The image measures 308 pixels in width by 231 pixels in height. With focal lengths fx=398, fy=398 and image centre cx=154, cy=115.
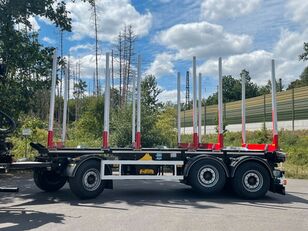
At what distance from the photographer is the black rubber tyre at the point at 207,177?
10.8 meters

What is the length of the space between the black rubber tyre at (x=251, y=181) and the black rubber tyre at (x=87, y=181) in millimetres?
3668

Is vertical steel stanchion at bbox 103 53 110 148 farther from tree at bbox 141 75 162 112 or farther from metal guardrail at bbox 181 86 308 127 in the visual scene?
metal guardrail at bbox 181 86 308 127

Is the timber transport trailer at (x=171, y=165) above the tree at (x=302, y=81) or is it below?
below

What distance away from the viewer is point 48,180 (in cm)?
1164

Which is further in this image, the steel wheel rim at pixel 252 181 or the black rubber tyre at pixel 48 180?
the black rubber tyre at pixel 48 180

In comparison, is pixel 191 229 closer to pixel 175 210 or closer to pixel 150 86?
pixel 175 210

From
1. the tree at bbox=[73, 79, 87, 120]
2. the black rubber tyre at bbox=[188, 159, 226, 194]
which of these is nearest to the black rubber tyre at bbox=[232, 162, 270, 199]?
the black rubber tyre at bbox=[188, 159, 226, 194]

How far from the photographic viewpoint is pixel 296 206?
32.2ft

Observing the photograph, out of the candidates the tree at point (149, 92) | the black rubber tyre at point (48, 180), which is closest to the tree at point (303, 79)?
the tree at point (149, 92)

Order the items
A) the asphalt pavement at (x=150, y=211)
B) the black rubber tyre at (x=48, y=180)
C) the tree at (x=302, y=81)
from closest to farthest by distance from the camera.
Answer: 1. the asphalt pavement at (x=150, y=211)
2. the black rubber tyre at (x=48, y=180)
3. the tree at (x=302, y=81)

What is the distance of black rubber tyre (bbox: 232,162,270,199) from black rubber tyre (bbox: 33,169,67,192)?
4974mm

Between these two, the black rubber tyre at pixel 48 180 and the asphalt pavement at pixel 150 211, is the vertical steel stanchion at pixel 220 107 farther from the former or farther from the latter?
the black rubber tyre at pixel 48 180

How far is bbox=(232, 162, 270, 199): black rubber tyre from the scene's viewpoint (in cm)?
1071

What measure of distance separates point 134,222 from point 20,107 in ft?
33.9
